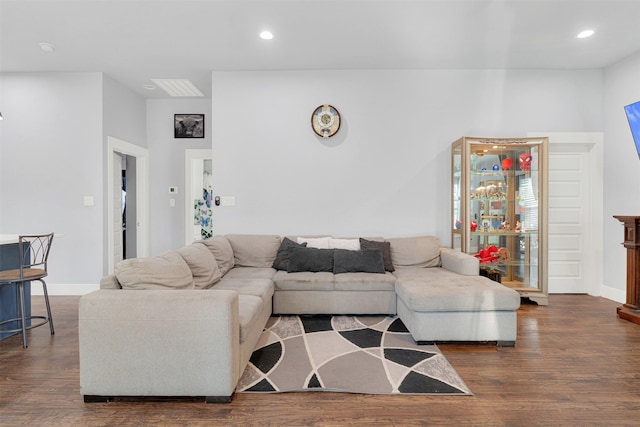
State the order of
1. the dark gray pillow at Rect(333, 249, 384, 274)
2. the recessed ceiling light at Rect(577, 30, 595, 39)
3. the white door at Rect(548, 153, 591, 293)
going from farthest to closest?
1. the white door at Rect(548, 153, 591, 293)
2. the dark gray pillow at Rect(333, 249, 384, 274)
3. the recessed ceiling light at Rect(577, 30, 595, 39)

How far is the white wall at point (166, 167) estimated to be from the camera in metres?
5.73

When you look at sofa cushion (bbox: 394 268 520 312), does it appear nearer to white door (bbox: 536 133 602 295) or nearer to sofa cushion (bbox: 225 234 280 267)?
sofa cushion (bbox: 225 234 280 267)

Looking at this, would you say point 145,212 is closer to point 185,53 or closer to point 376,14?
point 185,53

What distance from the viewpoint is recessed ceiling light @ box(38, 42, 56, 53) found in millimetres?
3816

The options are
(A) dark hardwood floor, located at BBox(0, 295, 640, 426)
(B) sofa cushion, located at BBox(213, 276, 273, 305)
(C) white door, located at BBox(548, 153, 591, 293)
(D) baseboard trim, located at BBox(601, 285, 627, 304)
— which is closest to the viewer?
(A) dark hardwood floor, located at BBox(0, 295, 640, 426)

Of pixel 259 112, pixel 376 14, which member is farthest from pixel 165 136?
pixel 376 14

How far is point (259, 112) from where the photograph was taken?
15.1ft

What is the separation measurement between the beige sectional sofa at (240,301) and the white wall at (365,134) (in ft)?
1.52

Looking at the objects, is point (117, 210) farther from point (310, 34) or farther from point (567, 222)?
point (567, 222)

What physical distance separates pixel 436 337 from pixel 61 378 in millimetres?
2667

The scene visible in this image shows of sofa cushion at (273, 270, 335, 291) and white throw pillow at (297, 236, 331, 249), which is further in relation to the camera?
white throw pillow at (297, 236, 331, 249)

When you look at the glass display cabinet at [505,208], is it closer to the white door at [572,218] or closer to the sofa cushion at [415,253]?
the sofa cushion at [415,253]

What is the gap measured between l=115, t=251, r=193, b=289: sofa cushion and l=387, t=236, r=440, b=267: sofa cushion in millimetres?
2401

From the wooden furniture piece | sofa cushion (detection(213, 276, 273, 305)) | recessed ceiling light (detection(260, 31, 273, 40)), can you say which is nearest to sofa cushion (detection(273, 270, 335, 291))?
sofa cushion (detection(213, 276, 273, 305))
